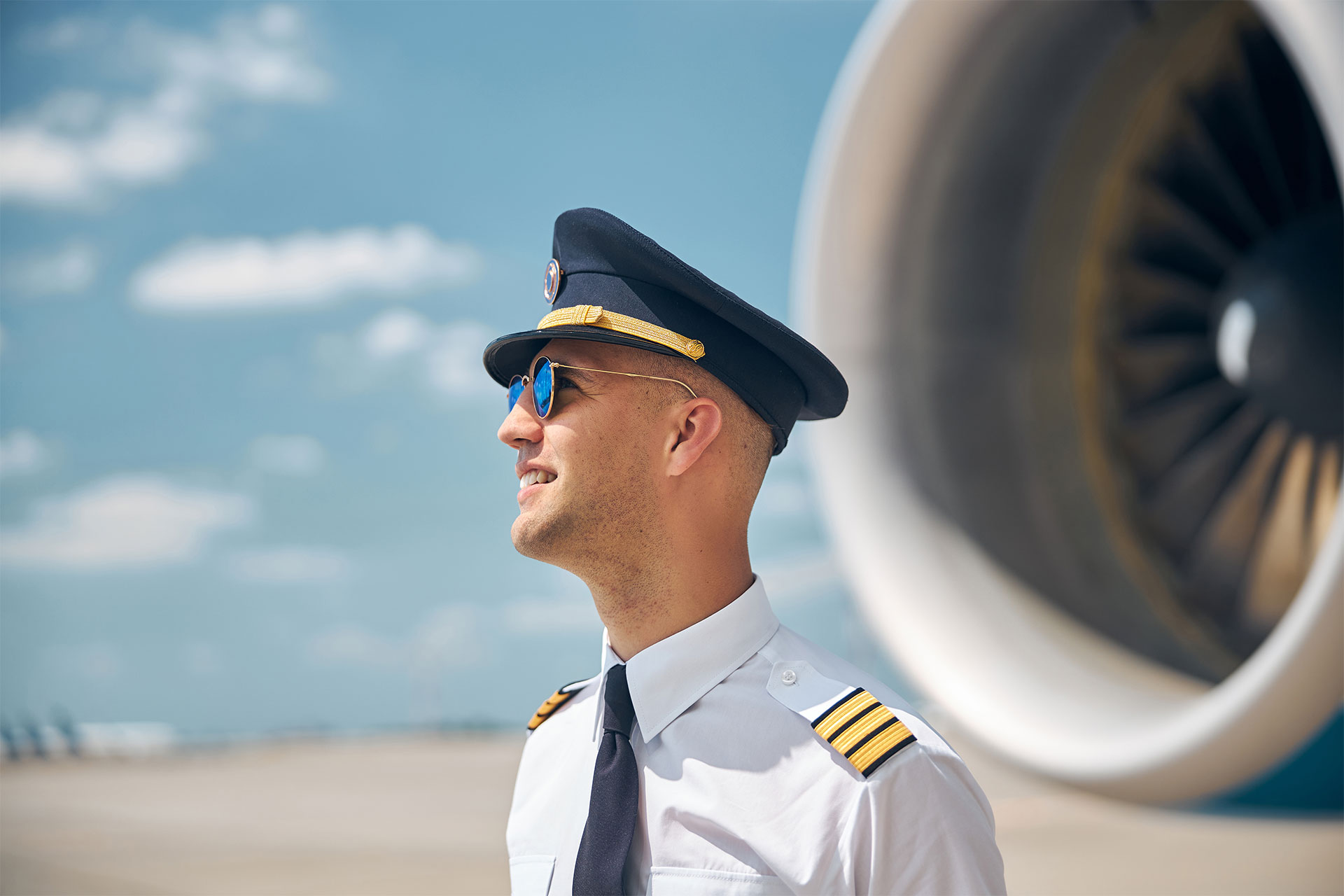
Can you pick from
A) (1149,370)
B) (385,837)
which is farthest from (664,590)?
(385,837)

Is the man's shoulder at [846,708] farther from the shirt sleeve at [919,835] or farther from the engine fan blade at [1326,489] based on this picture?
the engine fan blade at [1326,489]

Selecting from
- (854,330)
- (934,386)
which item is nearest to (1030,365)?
(934,386)

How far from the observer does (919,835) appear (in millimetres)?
929

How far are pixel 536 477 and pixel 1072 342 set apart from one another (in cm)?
235

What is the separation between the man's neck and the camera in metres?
1.13

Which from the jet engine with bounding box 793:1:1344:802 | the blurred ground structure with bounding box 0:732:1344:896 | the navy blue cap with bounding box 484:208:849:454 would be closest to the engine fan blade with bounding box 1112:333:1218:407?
the jet engine with bounding box 793:1:1344:802

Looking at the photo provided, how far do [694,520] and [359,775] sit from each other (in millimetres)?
4921

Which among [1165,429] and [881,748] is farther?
[1165,429]

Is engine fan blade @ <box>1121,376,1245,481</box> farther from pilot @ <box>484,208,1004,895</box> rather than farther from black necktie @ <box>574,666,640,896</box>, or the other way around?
black necktie @ <box>574,666,640,896</box>

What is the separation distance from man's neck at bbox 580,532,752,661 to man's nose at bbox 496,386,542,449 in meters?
0.15

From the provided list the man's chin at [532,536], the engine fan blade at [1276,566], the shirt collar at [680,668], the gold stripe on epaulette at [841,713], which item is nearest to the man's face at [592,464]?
the man's chin at [532,536]

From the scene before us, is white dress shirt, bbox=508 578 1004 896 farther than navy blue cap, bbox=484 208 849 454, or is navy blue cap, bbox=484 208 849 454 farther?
navy blue cap, bbox=484 208 849 454

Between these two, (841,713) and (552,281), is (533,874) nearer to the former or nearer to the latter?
(841,713)

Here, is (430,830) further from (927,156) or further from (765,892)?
(765,892)
